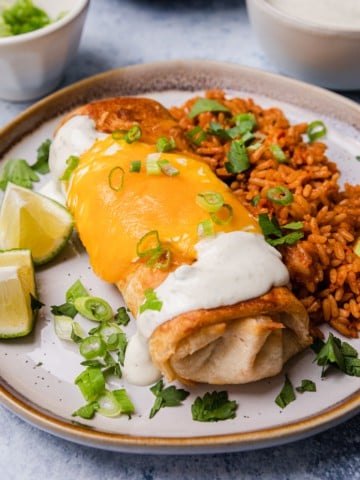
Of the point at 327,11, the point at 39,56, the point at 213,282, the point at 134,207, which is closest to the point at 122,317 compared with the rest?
the point at 134,207

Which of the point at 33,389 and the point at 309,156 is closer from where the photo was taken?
the point at 33,389

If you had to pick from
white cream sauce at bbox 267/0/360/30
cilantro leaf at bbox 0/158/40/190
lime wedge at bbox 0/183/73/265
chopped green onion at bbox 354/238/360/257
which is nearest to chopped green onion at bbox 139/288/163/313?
lime wedge at bbox 0/183/73/265

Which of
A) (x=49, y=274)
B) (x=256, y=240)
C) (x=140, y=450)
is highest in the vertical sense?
(x=256, y=240)

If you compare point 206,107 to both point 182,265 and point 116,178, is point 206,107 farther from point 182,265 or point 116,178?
point 182,265

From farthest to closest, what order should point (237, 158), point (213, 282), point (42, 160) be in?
point (42, 160) → point (237, 158) → point (213, 282)

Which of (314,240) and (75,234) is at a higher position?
(314,240)

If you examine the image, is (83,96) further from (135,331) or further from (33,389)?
(33,389)

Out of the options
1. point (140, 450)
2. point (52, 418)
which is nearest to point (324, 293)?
point (140, 450)
